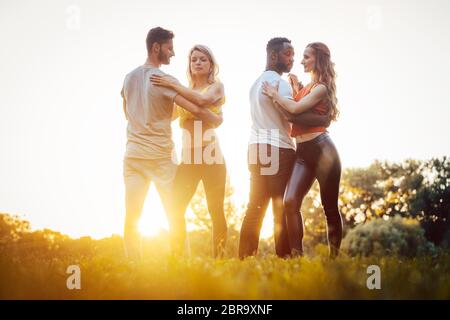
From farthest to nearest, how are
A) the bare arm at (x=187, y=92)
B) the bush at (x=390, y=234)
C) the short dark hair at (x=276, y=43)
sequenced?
the bush at (x=390, y=234), the short dark hair at (x=276, y=43), the bare arm at (x=187, y=92)

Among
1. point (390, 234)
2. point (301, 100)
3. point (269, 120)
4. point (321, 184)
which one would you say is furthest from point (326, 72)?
point (390, 234)

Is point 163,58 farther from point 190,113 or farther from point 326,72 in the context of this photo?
point 326,72

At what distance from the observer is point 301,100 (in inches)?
238

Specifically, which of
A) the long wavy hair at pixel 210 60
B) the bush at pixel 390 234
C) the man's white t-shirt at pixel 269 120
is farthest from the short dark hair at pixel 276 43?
the bush at pixel 390 234

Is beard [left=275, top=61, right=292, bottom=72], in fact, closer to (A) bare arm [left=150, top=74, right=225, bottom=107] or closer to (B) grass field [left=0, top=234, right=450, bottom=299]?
(A) bare arm [left=150, top=74, right=225, bottom=107]

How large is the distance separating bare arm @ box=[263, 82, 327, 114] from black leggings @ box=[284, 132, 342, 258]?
0.41 metres

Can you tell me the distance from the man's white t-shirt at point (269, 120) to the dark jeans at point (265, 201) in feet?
0.34

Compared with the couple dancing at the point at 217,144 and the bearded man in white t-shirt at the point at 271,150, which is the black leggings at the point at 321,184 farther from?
the bearded man in white t-shirt at the point at 271,150

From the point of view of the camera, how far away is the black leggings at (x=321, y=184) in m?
5.91

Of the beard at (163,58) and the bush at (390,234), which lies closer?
the beard at (163,58)

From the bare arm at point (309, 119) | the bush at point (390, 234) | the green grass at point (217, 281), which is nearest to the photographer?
the green grass at point (217, 281)

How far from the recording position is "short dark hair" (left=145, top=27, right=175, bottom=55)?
579cm
